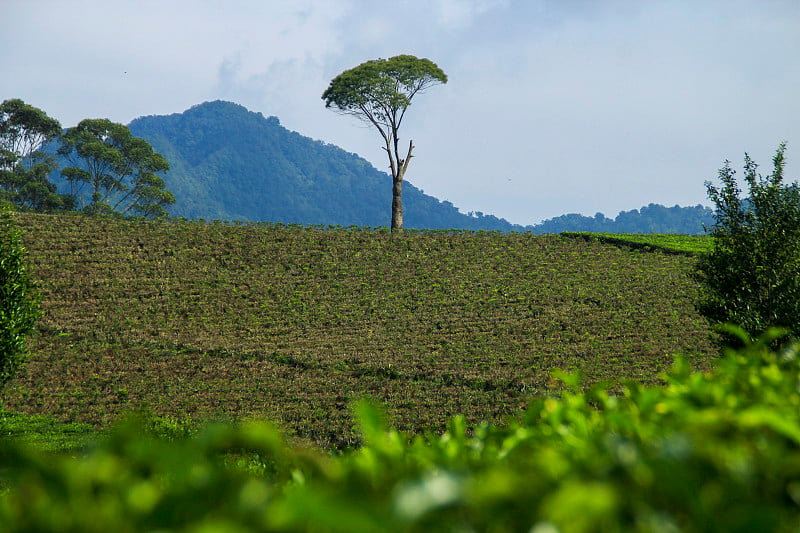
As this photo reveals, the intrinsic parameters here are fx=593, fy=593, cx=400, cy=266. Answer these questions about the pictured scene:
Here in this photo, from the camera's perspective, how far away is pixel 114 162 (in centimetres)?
5722

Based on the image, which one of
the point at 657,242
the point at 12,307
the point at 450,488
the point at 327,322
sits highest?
the point at 657,242

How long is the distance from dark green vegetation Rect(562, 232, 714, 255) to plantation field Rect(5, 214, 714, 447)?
1297mm

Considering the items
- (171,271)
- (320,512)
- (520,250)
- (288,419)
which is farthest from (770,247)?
(171,271)

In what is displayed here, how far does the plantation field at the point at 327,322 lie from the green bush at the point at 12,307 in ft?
8.21

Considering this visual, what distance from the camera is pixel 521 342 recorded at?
655 inches

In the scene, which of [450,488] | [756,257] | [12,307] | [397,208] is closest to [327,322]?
[12,307]

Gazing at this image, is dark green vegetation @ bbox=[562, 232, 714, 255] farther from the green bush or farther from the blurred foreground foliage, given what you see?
the blurred foreground foliage

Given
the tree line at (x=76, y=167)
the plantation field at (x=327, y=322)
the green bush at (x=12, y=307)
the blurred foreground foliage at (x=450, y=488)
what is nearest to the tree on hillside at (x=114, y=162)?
the tree line at (x=76, y=167)

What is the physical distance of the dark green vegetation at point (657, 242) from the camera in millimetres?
28562

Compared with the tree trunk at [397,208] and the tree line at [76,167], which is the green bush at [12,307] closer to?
the tree trunk at [397,208]

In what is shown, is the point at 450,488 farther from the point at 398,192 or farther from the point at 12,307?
the point at 398,192

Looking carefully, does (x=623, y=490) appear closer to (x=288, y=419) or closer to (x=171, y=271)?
(x=288, y=419)

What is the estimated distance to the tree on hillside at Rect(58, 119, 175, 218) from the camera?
186 ft

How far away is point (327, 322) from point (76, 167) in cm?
5069
